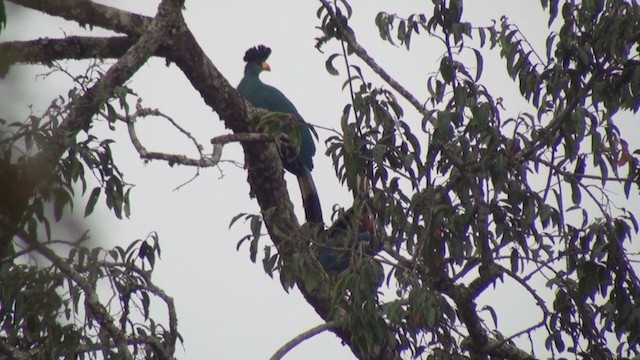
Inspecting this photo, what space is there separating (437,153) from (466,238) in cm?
30

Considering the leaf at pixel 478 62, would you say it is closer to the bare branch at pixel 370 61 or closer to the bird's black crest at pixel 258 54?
the bare branch at pixel 370 61

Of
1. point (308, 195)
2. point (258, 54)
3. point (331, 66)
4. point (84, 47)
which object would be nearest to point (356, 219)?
point (331, 66)

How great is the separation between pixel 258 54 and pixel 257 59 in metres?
0.04

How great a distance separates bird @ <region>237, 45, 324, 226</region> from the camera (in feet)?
14.9

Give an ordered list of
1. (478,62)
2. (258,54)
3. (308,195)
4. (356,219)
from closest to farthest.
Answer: (478,62) < (356,219) < (308,195) < (258,54)

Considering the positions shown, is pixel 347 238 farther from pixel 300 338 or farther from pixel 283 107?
pixel 283 107

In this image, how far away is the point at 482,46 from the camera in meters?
2.96

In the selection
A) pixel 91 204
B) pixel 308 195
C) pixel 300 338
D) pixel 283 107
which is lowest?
pixel 91 204

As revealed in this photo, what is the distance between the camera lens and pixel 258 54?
16.6ft

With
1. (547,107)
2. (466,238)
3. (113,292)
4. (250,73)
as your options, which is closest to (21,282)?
(113,292)

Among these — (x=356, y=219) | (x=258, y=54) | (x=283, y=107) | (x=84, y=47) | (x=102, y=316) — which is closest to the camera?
(x=102, y=316)

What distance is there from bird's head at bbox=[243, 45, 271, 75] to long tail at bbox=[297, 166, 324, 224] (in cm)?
78

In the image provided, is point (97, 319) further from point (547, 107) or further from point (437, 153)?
point (547, 107)

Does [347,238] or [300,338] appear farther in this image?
[300,338]
